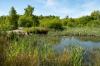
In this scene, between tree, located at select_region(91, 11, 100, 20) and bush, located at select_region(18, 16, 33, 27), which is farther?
tree, located at select_region(91, 11, 100, 20)

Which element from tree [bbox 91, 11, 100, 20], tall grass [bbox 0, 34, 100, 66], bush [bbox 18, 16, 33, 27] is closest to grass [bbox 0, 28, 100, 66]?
tall grass [bbox 0, 34, 100, 66]

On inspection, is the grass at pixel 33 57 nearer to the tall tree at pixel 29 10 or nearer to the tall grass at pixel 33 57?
the tall grass at pixel 33 57

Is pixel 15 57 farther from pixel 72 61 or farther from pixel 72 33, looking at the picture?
pixel 72 33

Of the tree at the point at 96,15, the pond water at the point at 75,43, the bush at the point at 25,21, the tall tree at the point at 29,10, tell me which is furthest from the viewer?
the tree at the point at 96,15

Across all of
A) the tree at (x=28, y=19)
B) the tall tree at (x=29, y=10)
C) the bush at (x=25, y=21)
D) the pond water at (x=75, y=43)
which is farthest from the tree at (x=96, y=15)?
the pond water at (x=75, y=43)

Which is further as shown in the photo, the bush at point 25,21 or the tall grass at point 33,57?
the bush at point 25,21

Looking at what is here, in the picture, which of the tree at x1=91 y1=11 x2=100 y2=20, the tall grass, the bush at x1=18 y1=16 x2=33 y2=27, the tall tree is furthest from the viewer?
the tree at x1=91 y1=11 x2=100 y2=20

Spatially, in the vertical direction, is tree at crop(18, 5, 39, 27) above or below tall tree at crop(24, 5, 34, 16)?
below

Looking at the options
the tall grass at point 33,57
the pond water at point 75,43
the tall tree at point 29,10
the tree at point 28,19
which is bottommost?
the pond water at point 75,43

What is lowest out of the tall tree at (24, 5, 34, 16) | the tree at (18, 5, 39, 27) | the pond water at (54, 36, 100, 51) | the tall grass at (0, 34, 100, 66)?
the pond water at (54, 36, 100, 51)

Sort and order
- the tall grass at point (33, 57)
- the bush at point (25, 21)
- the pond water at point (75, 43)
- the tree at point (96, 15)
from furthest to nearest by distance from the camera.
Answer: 1. the tree at point (96, 15)
2. the bush at point (25, 21)
3. the pond water at point (75, 43)
4. the tall grass at point (33, 57)

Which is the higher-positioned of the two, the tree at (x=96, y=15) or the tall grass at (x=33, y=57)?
the tree at (x=96, y=15)

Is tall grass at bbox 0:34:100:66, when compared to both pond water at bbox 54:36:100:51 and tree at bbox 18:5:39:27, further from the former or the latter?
tree at bbox 18:5:39:27

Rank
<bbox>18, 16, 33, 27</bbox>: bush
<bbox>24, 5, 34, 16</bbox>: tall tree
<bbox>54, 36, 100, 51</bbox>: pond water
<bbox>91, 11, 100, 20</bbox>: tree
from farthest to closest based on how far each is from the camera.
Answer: <bbox>91, 11, 100, 20</bbox>: tree < <bbox>24, 5, 34, 16</bbox>: tall tree < <bbox>18, 16, 33, 27</bbox>: bush < <bbox>54, 36, 100, 51</bbox>: pond water
